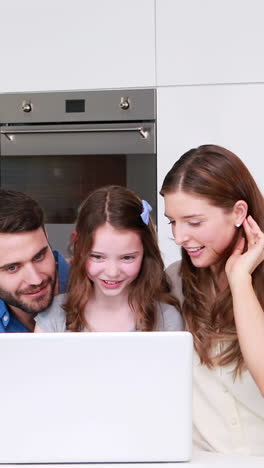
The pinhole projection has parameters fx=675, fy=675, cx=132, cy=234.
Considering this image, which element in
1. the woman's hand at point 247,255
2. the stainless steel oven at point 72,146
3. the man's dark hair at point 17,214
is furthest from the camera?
the stainless steel oven at point 72,146

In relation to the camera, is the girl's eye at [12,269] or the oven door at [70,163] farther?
the oven door at [70,163]

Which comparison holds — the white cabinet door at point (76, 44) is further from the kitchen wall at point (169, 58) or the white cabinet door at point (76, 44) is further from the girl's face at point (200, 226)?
the girl's face at point (200, 226)

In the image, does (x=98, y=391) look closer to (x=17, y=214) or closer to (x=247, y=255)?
(x=247, y=255)

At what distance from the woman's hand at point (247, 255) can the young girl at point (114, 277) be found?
0.76ft

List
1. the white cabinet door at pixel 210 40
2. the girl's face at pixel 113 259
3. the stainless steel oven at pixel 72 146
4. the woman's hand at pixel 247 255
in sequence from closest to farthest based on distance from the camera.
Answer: the woman's hand at pixel 247 255
the girl's face at pixel 113 259
the white cabinet door at pixel 210 40
the stainless steel oven at pixel 72 146

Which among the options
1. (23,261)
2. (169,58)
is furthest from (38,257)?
(169,58)

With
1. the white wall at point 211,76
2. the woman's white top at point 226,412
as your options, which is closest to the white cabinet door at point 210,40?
the white wall at point 211,76

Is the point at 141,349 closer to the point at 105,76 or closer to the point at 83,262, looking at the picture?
the point at 83,262

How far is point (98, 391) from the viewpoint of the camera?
100 cm

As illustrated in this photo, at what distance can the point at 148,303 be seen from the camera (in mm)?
1619

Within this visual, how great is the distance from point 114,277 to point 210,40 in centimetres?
144

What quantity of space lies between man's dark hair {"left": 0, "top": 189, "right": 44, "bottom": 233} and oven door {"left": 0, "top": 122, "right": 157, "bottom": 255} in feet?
3.51

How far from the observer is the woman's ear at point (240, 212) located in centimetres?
145

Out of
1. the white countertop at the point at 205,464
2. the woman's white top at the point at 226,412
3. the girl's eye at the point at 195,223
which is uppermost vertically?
the girl's eye at the point at 195,223
